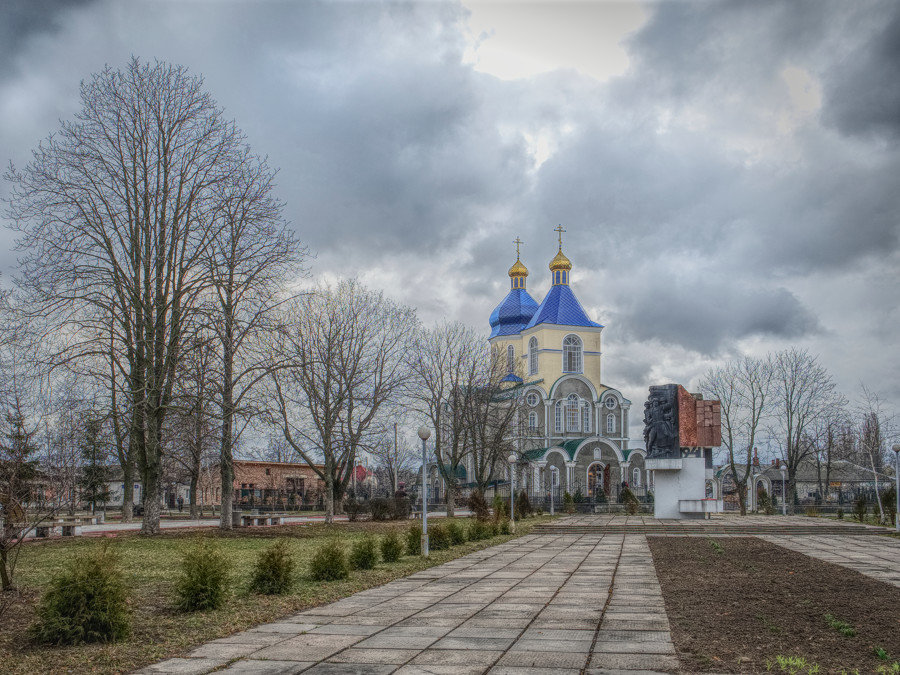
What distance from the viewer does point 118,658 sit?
6477 mm

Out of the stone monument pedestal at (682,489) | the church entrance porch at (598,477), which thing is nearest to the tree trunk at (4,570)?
the stone monument pedestal at (682,489)

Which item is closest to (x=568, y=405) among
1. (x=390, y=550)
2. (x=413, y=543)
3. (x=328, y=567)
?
(x=413, y=543)

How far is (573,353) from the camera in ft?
183

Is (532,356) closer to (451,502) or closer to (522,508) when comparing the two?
(522,508)

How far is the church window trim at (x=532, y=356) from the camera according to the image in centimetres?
5612

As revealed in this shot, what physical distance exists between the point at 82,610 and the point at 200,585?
1.79 m

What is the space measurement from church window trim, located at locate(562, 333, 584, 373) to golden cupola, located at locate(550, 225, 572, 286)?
441cm

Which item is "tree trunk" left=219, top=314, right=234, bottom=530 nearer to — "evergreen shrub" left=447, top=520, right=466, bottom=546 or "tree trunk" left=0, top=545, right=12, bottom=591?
"evergreen shrub" left=447, top=520, right=466, bottom=546

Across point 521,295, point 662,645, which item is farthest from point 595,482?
point 662,645

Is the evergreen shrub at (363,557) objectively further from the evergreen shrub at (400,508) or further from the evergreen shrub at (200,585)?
the evergreen shrub at (400,508)

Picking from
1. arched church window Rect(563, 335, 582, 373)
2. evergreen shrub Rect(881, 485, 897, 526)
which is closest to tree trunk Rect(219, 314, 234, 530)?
evergreen shrub Rect(881, 485, 897, 526)

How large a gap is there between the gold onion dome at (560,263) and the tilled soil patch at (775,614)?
44408mm

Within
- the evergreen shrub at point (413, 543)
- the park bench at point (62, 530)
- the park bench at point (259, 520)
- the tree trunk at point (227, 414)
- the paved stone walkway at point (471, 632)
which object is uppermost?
the tree trunk at point (227, 414)

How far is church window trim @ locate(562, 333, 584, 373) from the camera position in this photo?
5566 centimetres
